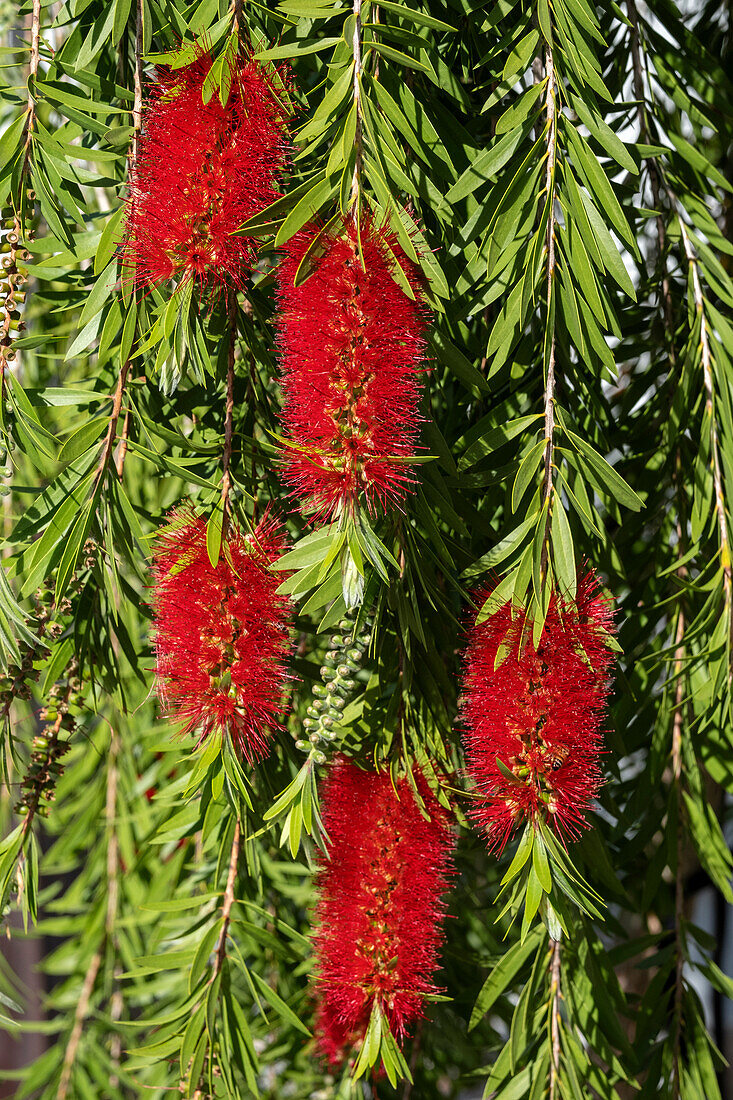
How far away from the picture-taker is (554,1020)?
2.30ft

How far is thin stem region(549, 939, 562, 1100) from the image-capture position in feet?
2.23

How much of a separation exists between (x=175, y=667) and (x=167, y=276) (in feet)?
0.79

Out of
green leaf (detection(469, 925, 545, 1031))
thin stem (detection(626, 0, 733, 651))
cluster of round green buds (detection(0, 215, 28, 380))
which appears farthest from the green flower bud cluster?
green leaf (detection(469, 925, 545, 1031))

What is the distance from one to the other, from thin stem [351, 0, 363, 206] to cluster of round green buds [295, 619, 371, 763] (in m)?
0.26

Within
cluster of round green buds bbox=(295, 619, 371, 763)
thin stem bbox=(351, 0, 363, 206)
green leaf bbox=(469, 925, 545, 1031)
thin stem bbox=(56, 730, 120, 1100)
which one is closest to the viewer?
thin stem bbox=(351, 0, 363, 206)

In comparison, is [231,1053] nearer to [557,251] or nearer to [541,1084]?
[541,1084]

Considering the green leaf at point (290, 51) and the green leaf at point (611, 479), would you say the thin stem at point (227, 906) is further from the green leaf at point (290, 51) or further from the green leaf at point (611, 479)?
the green leaf at point (290, 51)

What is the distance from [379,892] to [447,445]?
0.31m

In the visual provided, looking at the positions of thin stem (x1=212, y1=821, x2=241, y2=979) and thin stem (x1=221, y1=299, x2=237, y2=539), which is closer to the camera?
thin stem (x1=221, y1=299, x2=237, y2=539)

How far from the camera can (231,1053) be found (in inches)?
27.9

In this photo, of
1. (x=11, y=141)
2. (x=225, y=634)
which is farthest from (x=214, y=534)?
(x=11, y=141)

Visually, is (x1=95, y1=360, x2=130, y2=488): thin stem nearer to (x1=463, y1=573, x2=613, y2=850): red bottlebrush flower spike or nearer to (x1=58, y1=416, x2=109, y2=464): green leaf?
(x1=58, y1=416, x2=109, y2=464): green leaf

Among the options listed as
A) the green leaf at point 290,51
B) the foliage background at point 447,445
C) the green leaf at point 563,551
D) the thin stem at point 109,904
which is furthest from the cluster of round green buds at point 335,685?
the thin stem at point 109,904

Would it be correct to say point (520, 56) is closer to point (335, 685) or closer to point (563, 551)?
point (563, 551)
